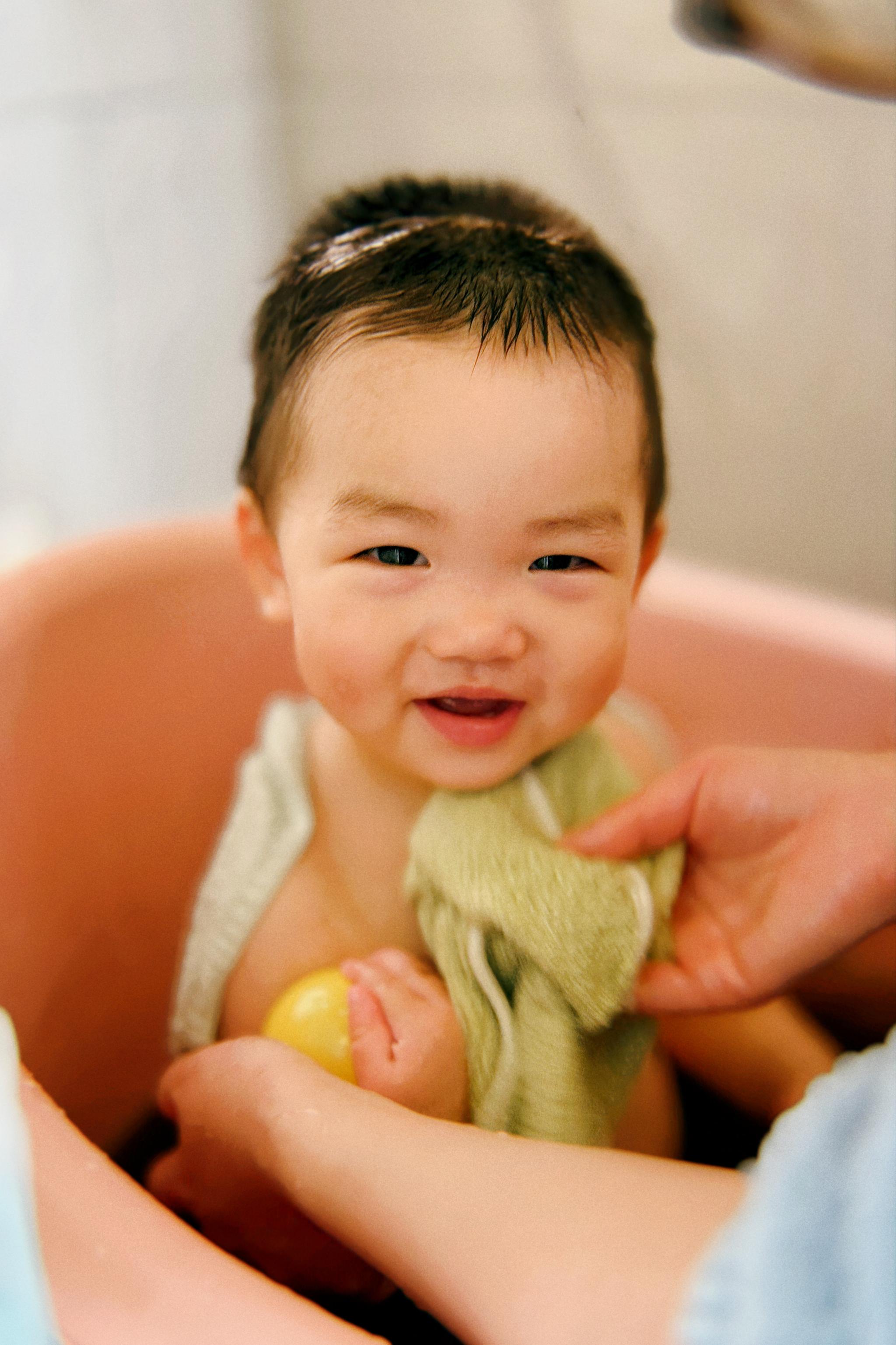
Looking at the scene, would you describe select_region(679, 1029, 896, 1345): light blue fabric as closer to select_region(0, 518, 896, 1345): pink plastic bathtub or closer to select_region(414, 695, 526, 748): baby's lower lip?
select_region(414, 695, 526, 748): baby's lower lip

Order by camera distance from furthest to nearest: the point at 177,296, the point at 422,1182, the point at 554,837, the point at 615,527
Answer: the point at 177,296 < the point at 554,837 < the point at 615,527 < the point at 422,1182

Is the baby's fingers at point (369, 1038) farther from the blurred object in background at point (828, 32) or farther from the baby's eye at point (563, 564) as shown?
the blurred object in background at point (828, 32)

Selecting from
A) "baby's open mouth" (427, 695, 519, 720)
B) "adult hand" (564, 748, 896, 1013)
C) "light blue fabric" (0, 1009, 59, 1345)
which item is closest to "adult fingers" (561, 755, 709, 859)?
"adult hand" (564, 748, 896, 1013)

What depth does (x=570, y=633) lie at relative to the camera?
54 cm

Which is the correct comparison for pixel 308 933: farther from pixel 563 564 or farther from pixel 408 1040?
pixel 563 564

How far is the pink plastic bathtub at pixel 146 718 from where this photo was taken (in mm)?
731

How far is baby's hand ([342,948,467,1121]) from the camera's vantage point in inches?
21.7

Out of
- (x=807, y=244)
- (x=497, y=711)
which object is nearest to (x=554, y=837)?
(x=497, y=711)

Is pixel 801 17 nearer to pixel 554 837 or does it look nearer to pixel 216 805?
pixel 554 837

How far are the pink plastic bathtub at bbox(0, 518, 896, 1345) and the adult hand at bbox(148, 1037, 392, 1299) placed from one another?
0.14 meters

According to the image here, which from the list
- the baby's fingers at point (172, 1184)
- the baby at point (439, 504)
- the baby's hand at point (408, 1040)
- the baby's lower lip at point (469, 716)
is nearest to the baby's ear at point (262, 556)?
the baby at point (439, 504)

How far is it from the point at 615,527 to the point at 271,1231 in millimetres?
396

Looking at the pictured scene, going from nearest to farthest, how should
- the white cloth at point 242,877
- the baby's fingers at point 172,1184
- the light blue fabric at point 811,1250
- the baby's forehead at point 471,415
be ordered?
the light blue fabric at point 811,1250 < the baby's forehead at point 471,415 < the baby's fingers at point 172,1184 < the white cloth at point 242,877

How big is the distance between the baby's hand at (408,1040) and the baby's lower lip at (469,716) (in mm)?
145
